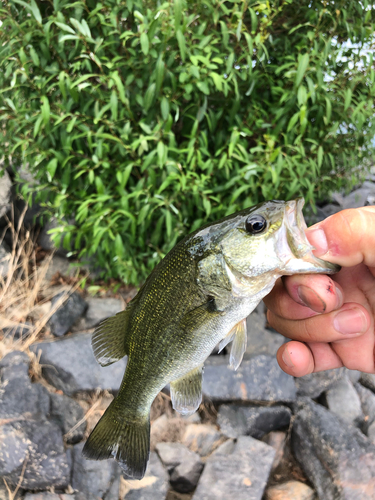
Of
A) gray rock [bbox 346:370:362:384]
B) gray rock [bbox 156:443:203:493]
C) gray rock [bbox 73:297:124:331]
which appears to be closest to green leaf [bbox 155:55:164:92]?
gray rock [bbox 73:297:124:331]

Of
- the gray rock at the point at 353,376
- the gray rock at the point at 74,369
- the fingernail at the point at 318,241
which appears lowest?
the gray rock at the point at 353,376

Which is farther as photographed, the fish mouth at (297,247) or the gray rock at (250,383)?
the gray rock at (250,383)

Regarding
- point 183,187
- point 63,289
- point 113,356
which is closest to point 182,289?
point 113,356

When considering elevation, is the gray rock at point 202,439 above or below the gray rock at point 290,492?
above

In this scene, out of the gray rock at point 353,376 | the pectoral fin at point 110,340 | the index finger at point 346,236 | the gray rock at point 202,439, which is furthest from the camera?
the gray rock at point 353,376

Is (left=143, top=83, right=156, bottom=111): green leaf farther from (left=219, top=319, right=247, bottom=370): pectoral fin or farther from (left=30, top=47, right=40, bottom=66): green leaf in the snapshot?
(left=219, top=319, right=247, bottom=370): pectoral fin

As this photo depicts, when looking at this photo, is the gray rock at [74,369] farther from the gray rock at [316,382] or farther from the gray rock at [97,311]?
the gray rock at [316,382]

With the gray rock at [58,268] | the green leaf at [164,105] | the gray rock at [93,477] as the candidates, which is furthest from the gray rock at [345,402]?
the gray rock at [58,268]

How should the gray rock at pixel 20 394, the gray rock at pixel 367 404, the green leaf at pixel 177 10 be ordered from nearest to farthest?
→ the green leaf at pixel 177 10, the gray rock at pixel 20 394, the gray rock at pixel 367 404

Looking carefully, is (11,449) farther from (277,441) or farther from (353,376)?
(353,376)
